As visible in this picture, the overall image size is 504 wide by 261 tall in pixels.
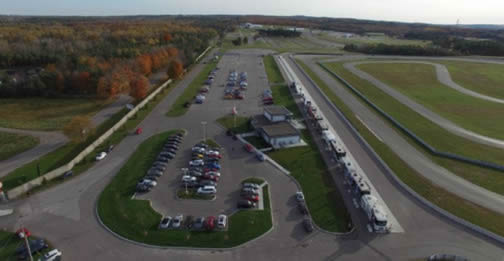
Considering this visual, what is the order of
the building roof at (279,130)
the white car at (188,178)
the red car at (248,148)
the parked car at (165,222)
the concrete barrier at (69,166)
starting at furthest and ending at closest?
the building roof at (279,130)
the red car at (248,148)
the white car at (188,178)
the concrete barrier at (69,166)
the parked car at (165,222)

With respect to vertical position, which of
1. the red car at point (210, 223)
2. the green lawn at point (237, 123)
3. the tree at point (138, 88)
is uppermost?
the tree at point (138, 88)

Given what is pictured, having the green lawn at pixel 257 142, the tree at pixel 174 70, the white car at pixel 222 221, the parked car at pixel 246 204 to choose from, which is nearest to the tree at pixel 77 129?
the green lawn at pixel 257 142

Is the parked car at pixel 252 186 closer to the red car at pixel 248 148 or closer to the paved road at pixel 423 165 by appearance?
the red car at pixel 248 148

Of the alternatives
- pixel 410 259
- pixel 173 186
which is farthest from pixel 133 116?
pixel 410 259

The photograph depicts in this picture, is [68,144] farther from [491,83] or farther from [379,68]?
[491,83]

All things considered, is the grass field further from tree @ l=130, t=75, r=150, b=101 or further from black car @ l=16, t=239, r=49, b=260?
tree @ l=130, t=75, r=150, b=101
